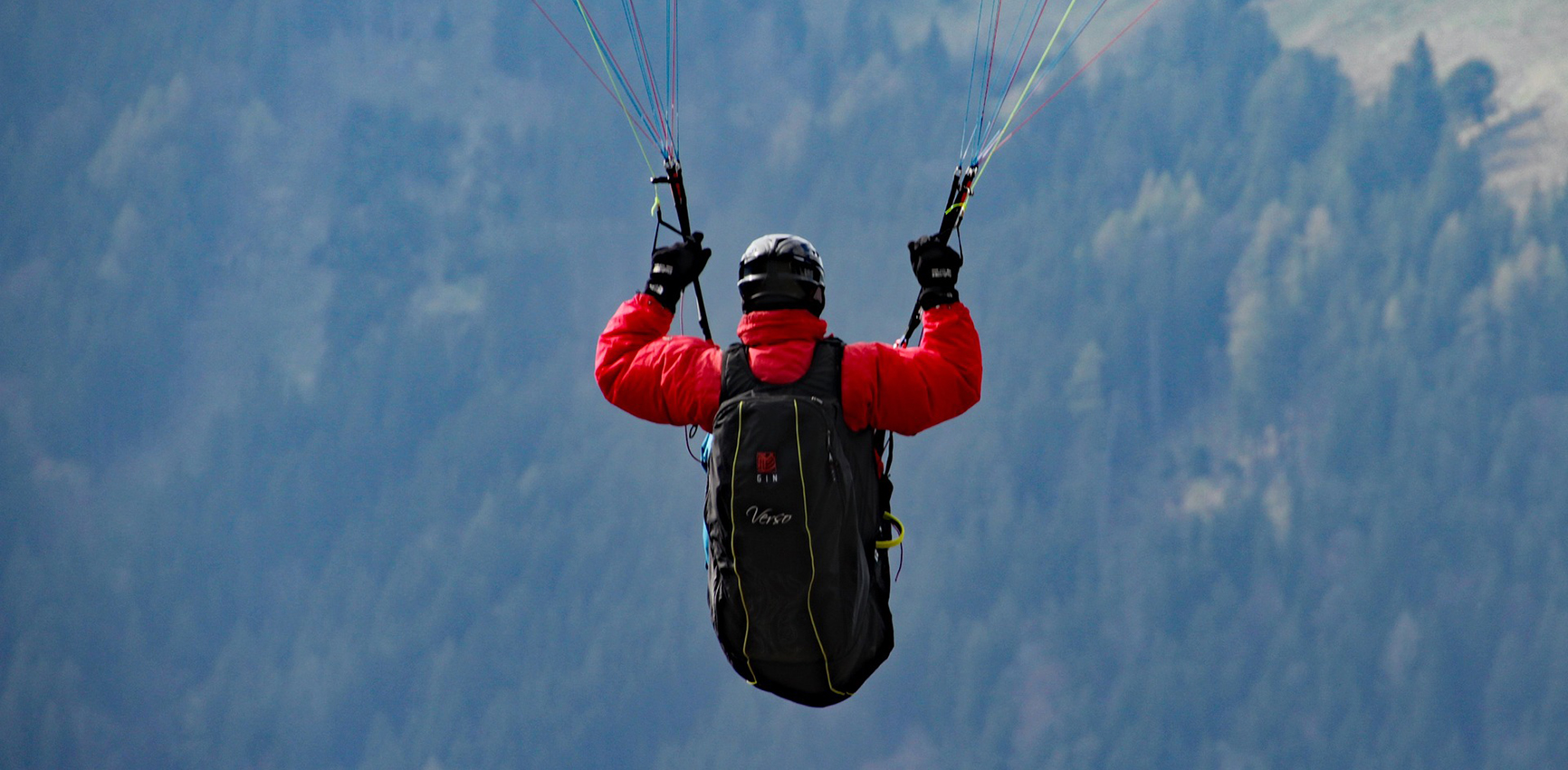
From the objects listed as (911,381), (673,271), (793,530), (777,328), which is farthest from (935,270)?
(793,530)

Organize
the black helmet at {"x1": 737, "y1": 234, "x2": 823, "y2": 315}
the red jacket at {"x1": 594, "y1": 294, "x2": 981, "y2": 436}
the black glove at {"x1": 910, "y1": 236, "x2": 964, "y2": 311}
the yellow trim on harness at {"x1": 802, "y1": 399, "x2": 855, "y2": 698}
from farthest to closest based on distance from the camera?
the black glove at {"x1": 910, "y1": 236, "x2": 964, "y2": 311}
the black helmet at {"x1": 737, "y1": 234, "x2": 823, "y2": 315}
the red jacket at {"x1": 594, "y1": 294, "x2": 981, "y2": 436}
the yellow trim on harness at {"x1": 802, "y1": 399, "x2": 855, "y2": 698}

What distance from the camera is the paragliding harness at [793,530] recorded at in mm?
7312

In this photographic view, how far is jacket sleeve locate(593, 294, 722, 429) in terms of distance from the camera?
7.64 metres

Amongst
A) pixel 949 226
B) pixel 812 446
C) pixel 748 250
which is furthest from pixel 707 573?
pixel 949 226

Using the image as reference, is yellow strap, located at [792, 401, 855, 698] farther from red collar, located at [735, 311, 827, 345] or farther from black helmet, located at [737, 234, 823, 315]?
black helmet, located at [737, 234, 823, 315]

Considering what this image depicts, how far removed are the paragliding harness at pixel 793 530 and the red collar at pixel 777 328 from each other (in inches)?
3.5

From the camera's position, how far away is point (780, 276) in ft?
25.4

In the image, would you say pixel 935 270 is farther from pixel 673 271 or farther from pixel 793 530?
pixel 793 530

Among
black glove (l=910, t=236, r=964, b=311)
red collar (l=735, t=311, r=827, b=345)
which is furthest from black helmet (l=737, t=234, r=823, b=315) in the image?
black glove (l=910, t=236, r=964, b=311)

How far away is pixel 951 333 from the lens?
7.90 metres

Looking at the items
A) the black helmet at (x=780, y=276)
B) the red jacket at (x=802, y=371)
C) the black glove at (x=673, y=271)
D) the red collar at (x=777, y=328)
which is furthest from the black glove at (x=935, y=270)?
the black glove at (x=673, y=271)

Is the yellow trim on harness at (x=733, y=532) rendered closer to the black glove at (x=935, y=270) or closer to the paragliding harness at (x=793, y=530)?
the paragliding harness at (x=793, y=530)

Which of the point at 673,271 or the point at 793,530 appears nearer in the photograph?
the point at 793,530

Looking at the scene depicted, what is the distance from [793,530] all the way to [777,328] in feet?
3.35
